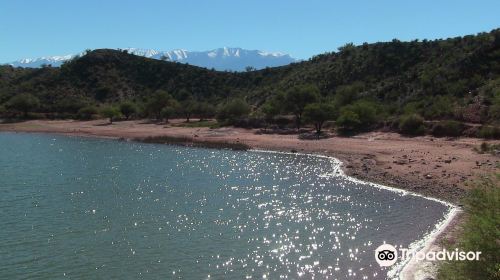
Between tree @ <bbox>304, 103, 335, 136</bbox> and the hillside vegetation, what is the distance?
0.20 m

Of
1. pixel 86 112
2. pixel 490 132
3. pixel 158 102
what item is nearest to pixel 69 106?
pixel 86 112

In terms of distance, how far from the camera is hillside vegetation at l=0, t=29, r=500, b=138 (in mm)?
70625

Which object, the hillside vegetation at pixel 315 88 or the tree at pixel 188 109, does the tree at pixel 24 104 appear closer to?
the hillside vegetation at pixel 315 88

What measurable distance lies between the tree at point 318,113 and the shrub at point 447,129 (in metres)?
15.6

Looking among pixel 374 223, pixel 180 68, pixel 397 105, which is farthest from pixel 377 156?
pixel 180 68

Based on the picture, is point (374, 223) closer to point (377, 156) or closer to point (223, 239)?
point (223, 239)

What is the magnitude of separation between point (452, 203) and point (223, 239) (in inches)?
631

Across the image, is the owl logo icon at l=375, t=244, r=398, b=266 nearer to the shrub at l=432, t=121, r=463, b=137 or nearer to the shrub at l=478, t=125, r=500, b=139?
the shrub at l=478, t=125, r=500, b=139

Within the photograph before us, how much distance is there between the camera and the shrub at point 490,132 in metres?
56.7

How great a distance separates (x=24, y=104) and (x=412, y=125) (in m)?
82.9

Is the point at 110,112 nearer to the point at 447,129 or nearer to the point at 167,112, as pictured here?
the point at 167,112

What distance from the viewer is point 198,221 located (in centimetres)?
3022

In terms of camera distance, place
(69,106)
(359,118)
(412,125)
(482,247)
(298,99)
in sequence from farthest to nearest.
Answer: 1. (69,106)
2. (298,99)
3. (359,118)
4. (412,125)
5. (482,247)

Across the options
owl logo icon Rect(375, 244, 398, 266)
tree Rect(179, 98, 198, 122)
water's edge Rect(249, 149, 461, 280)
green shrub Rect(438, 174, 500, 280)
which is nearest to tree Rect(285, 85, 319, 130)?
tree Rect(179, 98, 198, 122)
